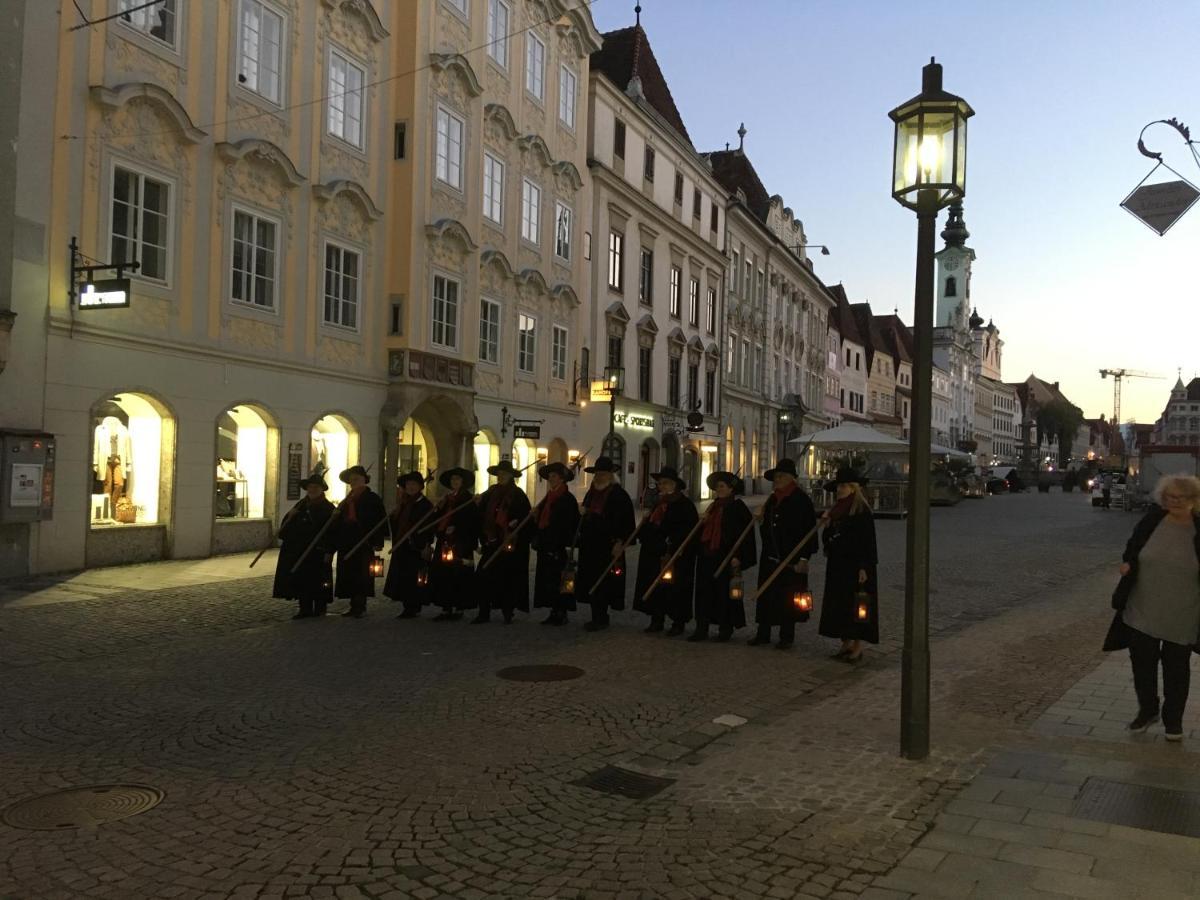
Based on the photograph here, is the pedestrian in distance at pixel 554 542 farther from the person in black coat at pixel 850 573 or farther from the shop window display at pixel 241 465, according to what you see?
the shop window display at pixel 241 465

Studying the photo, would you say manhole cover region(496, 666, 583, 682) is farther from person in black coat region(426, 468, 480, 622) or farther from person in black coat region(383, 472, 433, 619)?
person in black coat region(383, 472, 433, 619)

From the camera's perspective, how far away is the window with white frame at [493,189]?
2531 centimetres

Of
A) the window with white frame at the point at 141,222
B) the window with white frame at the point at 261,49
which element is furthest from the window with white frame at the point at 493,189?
the window with white frame at the point at 141,222

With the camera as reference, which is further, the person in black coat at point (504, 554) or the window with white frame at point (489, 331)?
the window with white frame at point (489, 331)

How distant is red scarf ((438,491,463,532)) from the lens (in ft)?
37.0

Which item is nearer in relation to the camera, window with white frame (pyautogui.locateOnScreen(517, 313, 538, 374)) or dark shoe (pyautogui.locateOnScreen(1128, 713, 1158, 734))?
dark shoe (pyautogui.locateOnScreen(1128, 713, 1158, 734))

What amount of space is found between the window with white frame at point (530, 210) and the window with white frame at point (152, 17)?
11.9 meters

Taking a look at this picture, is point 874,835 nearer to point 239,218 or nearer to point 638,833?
point 638,833

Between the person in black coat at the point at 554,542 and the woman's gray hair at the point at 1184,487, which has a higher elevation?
the woman's gray hair at the point at 1184,487

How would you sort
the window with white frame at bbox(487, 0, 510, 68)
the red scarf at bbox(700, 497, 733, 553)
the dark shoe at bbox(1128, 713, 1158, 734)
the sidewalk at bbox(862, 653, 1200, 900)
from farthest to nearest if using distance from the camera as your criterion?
the window with white frame at bbox(487, 0, 510, 68), the red scarf at bbox(700, 497, 733, 553), the dark shoe at bbox(1128, 713, 1158, 734), the sidewalk at bbox(862, 653, 1200, 900)

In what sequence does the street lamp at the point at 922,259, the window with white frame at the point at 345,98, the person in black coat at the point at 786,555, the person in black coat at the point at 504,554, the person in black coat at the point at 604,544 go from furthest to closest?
1. the window with white frame at the point at 345,98
2. the person in black coat at the point at 504,554
3. the person in black coat at the point at 604,544
4. the person in black coat at the point at 786,555
5. the street lamp at the point at 922,259

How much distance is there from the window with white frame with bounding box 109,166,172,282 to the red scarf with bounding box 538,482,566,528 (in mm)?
8005

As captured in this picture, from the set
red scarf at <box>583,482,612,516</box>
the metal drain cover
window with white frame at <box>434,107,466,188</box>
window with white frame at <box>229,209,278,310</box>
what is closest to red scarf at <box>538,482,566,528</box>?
red scarf at <box>583,482,612,516</box>

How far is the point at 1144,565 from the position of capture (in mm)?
6562
